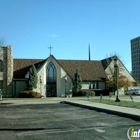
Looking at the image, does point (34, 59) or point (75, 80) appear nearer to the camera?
point (75, 80)

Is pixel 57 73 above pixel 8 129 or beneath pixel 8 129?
above

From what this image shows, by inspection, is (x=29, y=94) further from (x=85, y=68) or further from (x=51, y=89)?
(x=85, y=68)

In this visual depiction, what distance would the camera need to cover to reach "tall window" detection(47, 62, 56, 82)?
48.6 meters

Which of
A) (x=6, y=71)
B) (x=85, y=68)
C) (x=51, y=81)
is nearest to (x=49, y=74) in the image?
(x=51, y=81)

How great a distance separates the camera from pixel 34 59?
5241 cm

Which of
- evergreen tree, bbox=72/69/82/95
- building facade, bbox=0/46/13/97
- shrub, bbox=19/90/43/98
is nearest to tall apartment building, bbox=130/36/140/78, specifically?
evergreen tree, bbox=72/69/82/95

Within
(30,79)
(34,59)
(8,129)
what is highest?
(34,59)

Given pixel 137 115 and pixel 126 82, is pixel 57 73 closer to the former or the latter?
pixel 126 82

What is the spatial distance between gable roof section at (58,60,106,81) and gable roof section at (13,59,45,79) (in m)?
4.62

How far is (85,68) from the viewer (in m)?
53.6

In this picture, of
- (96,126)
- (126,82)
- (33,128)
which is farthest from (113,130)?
(126,82)

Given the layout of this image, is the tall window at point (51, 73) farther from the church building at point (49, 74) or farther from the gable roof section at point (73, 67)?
the gable roof section at point (73, 67)

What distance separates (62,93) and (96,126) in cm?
3666

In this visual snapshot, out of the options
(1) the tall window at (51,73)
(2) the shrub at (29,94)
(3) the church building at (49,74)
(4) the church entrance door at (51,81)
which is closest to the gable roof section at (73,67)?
(3) the church building at (49,74)
